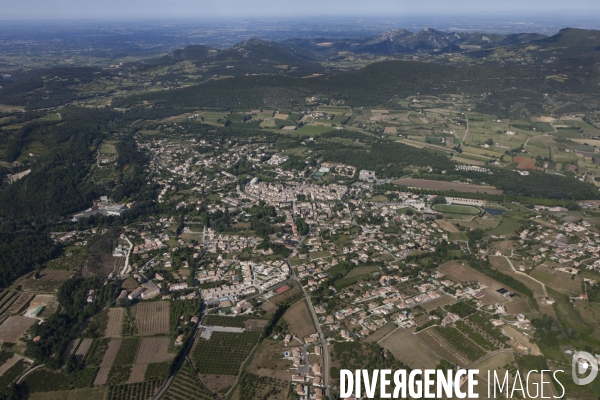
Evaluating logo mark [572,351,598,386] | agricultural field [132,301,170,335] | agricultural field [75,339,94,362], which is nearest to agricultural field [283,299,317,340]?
agricultural field [132,301,170,335]

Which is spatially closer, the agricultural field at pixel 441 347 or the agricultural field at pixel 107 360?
the agricultural field at pixel 107 360

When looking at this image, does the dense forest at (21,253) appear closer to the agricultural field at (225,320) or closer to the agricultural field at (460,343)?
the agricultural field at (225,320)

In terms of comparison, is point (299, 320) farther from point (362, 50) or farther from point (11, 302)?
point (362, 50)

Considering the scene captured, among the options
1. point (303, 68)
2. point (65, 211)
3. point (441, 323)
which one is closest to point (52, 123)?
point (65, 211)

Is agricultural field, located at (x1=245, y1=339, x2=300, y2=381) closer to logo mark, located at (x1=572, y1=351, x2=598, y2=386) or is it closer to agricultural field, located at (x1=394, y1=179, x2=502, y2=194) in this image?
logo mark, located at (x1=572, y1=351, x2=598, y2=386)

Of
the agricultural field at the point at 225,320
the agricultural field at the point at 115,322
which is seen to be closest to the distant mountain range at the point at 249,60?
the agricultural field at the point at 225,320

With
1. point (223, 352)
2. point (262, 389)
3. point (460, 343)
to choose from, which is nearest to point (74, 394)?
point (223, 352)
